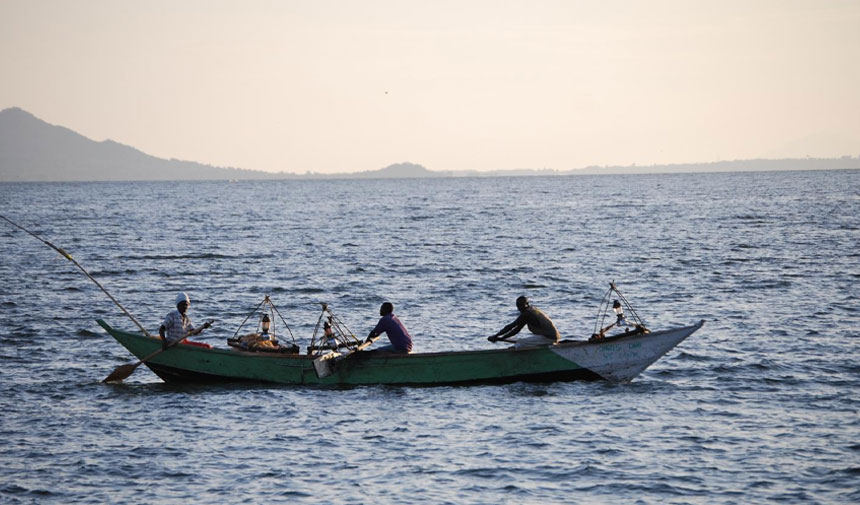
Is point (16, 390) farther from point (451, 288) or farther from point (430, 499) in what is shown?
A: point (451, 288)

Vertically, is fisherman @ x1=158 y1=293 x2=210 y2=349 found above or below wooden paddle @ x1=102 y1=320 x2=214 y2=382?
above

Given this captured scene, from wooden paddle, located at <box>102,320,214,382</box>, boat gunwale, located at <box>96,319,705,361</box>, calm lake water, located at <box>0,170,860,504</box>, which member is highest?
boat gunwale, located at <box>96,319,705,361</box>

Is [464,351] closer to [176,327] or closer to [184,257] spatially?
[176,327]

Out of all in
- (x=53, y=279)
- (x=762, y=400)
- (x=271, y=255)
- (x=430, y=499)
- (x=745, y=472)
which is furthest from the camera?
(x=271, y=255)

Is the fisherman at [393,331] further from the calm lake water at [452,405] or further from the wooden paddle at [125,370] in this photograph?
the wooden paddle at [125,370]

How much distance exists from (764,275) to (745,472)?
85.7ft

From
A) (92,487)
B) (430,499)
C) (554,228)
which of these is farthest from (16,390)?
(554,228)

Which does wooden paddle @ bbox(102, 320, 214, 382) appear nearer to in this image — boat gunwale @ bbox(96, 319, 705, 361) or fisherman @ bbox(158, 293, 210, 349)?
fisherman @ bbox(158, 293, 210, 349)

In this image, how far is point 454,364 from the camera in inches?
738

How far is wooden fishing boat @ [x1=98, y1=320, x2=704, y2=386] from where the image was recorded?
60.9ft

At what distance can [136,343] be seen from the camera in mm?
19984

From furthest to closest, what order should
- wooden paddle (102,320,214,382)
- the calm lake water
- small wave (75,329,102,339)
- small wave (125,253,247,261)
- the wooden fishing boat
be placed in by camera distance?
small wave (125,253,247,261), small wave (75,329,102,339), wooden paddle (102,320,214,382), the wooden fishing boat, the calm lake water

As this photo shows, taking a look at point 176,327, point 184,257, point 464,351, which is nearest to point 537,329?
point 464,351

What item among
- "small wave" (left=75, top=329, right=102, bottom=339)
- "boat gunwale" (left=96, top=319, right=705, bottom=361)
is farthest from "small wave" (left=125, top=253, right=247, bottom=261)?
"boat gunwale" (left=96, top=319, right=705, bottom=361)
